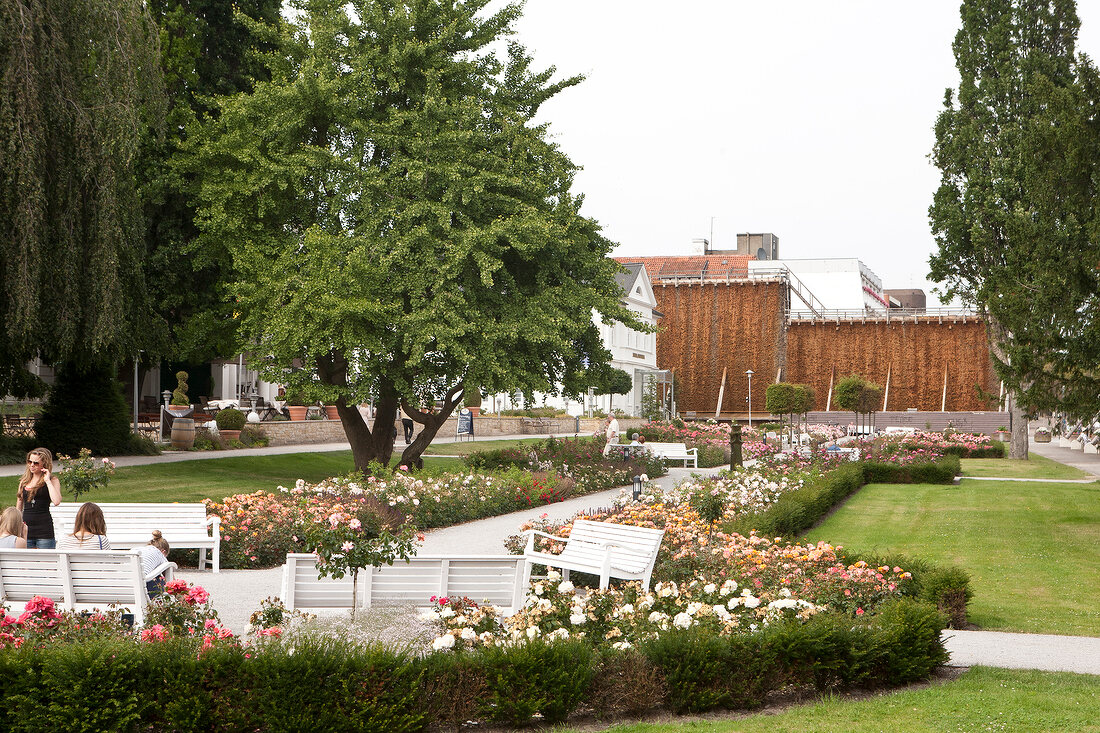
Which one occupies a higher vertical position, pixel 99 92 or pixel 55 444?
pixel 99 92

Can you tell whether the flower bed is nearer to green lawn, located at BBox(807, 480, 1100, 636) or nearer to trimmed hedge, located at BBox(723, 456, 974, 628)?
trimmed hedge, located at BBox(723, 456, 974, 628)

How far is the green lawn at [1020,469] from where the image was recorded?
26.3 metres

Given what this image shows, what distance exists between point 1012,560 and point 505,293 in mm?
10266

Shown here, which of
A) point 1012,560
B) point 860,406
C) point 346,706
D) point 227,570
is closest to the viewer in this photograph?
point 346,706

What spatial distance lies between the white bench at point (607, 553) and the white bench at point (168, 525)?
3.68 metres

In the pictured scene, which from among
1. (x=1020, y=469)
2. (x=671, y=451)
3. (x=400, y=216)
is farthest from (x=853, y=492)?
(x=400, y=216)

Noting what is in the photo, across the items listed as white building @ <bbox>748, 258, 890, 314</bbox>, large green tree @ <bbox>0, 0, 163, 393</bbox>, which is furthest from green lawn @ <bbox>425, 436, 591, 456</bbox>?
white building @ <bbox>748, 258, 890, 314</bbox>

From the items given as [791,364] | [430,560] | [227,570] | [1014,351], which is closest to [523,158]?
[1014,351]

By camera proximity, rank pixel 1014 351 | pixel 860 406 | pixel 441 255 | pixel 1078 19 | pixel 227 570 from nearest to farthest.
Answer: pixel 227 570 → pixel 1014 351 → pixel 441 255 → pixel 1078 19 → pixel 860 406

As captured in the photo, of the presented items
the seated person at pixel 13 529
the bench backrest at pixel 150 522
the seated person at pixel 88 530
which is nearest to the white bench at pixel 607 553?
the seated person at pixel 88 530

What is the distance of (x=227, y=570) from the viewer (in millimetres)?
11430

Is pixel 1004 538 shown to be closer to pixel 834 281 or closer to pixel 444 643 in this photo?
pixel 444 643

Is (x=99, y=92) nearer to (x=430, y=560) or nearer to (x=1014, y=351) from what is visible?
(x=430, y=560)

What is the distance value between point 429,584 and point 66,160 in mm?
12450
